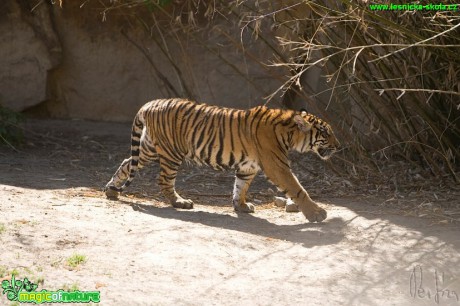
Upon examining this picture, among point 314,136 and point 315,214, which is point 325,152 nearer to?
point 314,136

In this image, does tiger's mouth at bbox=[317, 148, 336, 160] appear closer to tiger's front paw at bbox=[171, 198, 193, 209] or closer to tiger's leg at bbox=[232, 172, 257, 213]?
tiger's leg at bbox=[232, 172, 257, 213]

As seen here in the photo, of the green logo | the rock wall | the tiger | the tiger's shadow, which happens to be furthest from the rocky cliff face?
the green logo

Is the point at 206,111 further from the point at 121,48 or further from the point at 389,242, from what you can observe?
the point at 121,48

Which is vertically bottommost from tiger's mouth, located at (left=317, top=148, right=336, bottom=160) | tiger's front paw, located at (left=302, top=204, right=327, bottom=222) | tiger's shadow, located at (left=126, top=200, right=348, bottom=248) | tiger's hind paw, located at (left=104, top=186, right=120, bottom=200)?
tiger's hind paw, located at (left=104, top=186, right=120, bottom=200)

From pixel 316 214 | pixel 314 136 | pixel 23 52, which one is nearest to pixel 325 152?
pixel 314 136

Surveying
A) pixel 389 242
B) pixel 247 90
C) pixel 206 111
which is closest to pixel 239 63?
pixel 247 90

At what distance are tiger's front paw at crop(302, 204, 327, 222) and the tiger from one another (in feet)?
1.80

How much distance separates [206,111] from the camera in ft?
24.7

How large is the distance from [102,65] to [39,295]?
6.91 meters

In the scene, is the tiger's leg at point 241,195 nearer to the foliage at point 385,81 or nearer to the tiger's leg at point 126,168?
the tiger's leg at point 126,168

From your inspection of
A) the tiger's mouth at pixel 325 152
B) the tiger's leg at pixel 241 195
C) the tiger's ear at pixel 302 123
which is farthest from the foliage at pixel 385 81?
the tiger's leg at pixel 241 195

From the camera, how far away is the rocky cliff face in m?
10.7

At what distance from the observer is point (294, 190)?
275 inches

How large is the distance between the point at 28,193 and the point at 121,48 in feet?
14.3
